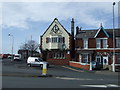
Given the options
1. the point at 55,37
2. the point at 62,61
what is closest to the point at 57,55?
the point at 62,61

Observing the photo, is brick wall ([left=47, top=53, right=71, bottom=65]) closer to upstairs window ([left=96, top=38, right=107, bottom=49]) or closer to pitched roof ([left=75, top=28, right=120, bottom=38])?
pitched roof ([left=75, top=28, right=120, bottom=38])

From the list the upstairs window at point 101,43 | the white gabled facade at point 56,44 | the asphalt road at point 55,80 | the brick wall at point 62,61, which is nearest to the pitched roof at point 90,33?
the upstairs window at point 101,43

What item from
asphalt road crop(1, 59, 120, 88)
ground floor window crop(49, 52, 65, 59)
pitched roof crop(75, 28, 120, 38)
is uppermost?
pitched roof crop(75, 28, 120, 38)

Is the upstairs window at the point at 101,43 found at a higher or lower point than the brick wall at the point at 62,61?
higher

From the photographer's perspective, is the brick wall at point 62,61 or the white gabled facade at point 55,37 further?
the white gabled facade at point 55,37

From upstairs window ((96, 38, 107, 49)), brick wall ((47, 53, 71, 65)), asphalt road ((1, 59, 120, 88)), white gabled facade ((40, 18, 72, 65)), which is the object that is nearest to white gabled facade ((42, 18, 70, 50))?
white gabled facade ((40, 18, 72, 65))

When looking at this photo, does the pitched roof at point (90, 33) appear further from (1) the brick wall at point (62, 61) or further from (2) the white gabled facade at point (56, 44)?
(1) the brick wall at point (62, 61)

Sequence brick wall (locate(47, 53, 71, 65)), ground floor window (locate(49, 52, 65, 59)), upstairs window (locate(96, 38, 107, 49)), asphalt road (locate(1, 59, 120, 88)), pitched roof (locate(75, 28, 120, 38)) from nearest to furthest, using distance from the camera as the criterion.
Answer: asphalt road (locate(1, 59, 120, 88)) → upstairs window (locate(96, 38, 107, 49)) → pitched roof (locate(75, 28, 120, 38)) → brick wall (locate(47, 53, 71, 65)) → ground floor window (locate(49, 52, 65, 59))

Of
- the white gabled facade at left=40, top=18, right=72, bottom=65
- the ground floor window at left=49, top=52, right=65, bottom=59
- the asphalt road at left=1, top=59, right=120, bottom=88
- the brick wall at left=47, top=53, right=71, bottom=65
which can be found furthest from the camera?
the ground floor window at left=49, top=52, right=65, bottom=59

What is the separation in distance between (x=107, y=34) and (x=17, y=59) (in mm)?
30763

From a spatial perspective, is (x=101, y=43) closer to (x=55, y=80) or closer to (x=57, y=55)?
(x=57, y=55)

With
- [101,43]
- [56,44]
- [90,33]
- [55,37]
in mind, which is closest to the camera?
[101,43]

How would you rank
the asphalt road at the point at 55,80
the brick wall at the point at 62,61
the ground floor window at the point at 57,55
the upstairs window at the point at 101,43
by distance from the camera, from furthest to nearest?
the ground floor window at the point at 57,55, the brick wall at the point at 62,61, the upstairs window at the point at 101,43, the asphalt road at the point at 55,80

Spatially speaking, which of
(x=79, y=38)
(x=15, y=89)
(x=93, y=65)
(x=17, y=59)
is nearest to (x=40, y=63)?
(x=93, y=65)
